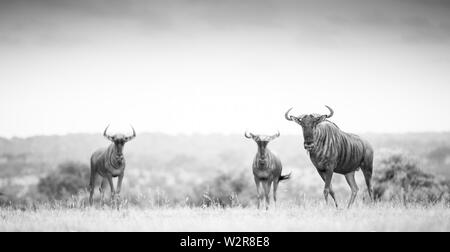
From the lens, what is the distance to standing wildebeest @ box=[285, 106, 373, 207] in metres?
12.2

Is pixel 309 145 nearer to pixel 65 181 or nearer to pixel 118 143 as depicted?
pixel 118 143

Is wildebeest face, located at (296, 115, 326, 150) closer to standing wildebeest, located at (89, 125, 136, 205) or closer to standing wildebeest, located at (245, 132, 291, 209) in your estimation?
standing wildebeest, located at (245, 132, 291, 209)

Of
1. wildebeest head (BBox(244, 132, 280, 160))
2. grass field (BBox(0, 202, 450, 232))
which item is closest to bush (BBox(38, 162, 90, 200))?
grass field (BBox(0, 202, 450, 232))

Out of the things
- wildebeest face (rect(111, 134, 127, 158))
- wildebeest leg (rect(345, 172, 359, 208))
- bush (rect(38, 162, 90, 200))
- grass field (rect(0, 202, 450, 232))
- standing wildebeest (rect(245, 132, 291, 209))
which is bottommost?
grass field (rect(0, 202, 450, 232))

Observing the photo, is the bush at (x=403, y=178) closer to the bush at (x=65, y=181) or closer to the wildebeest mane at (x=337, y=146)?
the wildebeest mane at (x=337, y=146)

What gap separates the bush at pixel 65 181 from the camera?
119 ft

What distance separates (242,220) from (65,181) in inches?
1096

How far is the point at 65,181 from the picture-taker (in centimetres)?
3684

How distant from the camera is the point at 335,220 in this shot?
11125 mm

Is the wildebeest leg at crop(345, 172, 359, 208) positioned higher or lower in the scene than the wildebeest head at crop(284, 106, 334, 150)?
lower

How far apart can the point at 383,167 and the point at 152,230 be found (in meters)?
18.0

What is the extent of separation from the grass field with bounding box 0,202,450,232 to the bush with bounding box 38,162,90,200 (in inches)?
902

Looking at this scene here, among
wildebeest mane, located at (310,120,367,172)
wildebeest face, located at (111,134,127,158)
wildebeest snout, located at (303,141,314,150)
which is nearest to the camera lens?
wildebeest snout, located at (303,141,314,150)

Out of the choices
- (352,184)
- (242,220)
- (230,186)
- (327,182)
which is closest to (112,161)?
(242,220)
